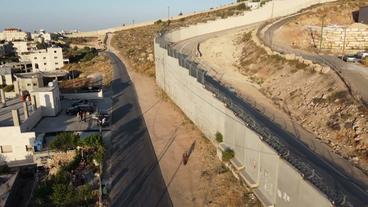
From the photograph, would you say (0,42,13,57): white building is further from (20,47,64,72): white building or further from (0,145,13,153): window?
(0,145,13,153): window

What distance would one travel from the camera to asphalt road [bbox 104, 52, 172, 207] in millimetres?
18481

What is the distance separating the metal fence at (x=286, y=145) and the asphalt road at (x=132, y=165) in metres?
5.95

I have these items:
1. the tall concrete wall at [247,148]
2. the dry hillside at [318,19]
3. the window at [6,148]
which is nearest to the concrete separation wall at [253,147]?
the tall concrete wall at [247,148]

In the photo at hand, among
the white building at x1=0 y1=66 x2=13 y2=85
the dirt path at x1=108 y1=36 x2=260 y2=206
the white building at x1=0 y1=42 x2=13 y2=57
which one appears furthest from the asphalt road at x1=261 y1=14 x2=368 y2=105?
the white building at x1=0 y1=42 x2=13 y2=57

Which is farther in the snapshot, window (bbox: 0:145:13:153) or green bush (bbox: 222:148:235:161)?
window (bbox: 0:145:13:153)

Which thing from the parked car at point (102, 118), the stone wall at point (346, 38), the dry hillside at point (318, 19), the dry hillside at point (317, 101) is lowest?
the parked car at point (102, 118)

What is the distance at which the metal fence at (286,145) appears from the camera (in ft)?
44.5

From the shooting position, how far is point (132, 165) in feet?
72.5

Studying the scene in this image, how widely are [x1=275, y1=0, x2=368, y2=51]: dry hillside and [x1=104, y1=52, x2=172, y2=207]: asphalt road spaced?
29.9 meters

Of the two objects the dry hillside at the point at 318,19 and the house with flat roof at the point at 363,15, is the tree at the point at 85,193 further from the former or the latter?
the house with flat roof at the point at 363,15

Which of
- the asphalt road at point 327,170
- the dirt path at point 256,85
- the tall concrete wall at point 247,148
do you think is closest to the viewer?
the tall concrete wall at point 247,148

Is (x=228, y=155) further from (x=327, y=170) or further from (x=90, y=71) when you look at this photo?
(x=90, y=71)

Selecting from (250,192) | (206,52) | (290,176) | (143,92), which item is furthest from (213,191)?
(206,52)

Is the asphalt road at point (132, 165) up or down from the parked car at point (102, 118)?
down
